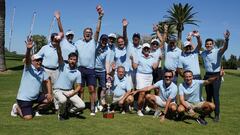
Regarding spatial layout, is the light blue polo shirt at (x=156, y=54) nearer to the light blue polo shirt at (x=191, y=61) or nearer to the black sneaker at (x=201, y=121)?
the light blue polo shirt at (x=191, y=61)

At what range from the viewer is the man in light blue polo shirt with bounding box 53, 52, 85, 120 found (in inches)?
371

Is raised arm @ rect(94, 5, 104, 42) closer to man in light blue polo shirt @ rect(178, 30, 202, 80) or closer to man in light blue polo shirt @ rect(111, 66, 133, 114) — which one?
man in light blue polo shirt @ rect(111, 66, 133, 114)

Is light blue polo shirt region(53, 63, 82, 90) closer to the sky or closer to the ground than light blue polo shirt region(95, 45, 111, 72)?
closer to the ground

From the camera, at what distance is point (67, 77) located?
952cm

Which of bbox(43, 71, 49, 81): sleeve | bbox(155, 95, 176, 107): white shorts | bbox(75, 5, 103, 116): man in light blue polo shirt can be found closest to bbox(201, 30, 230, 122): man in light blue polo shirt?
bbox(155, 95, 176, 107): white shorts

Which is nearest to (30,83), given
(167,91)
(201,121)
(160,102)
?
(160,102)

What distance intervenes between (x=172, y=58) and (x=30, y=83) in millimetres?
4024

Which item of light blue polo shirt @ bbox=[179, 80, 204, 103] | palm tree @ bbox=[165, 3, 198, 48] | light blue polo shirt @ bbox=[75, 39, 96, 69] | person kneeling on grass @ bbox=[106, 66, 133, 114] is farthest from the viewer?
palm tree @ bbox=[165, 3, 198, 48]

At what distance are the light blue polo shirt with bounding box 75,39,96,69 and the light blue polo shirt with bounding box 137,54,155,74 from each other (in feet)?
4.58

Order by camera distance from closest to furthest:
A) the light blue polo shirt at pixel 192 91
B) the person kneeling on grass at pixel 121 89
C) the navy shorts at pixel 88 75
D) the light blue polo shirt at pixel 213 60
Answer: the light blue polo shirt at pixel 192 91 < the light blue polo shirt at pixel 213 60 < the navy shorts at pixel 88 75 < the person kneeling on grass at pixel 121 89

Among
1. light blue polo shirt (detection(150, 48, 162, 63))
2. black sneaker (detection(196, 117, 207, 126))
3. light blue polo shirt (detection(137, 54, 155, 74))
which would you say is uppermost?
light blue polo shirt (detection(150, 48, 162, 63))

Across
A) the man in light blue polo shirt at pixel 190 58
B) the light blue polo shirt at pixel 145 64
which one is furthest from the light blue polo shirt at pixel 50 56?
the man in light blue polo shirt at pixel 190 58

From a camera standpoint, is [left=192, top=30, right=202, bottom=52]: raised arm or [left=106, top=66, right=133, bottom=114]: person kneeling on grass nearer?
[left=192, top=30, right=202, bottom=52]: raised arm

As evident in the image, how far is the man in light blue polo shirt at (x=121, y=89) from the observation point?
10.6 metres
